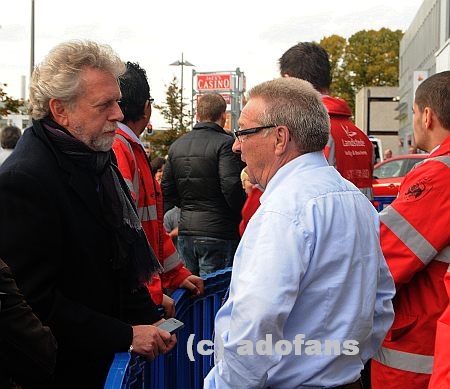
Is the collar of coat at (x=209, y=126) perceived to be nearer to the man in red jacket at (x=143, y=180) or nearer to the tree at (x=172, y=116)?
the man in red jacket at (x=143, y=180)

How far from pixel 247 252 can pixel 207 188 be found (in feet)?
13.3

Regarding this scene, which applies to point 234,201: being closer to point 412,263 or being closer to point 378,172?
point 412,263

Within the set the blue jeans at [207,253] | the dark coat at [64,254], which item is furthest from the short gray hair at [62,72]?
the blue jeans at [207,253]

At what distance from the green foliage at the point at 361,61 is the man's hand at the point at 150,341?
249 feet

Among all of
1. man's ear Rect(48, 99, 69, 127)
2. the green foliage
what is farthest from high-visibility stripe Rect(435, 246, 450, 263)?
the green foliage

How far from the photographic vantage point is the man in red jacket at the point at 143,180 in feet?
12.9

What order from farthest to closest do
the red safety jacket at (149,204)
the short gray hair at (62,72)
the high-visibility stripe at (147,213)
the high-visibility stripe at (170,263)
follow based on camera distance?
the high-visibility stripe at (170,263) → the high-visibility stripe at (147,213) → the red safety jacket at (149,204) → the short gray hair at (62,72)

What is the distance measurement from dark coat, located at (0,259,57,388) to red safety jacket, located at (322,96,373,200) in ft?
8.01

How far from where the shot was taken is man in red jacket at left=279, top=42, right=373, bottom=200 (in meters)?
4.56

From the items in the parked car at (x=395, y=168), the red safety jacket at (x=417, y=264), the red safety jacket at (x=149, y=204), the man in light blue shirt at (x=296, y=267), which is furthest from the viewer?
the parked car at (x=395, y=168)

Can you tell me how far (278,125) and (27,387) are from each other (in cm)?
140

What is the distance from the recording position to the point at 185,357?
383 centimetres

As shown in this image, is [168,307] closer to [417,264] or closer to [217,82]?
[417,264]

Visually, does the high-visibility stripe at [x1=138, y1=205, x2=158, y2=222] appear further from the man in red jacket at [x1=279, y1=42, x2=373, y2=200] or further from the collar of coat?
the collar of coat
